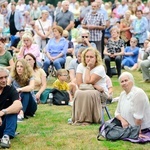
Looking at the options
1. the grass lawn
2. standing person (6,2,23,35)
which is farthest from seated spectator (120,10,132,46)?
the grass lawn

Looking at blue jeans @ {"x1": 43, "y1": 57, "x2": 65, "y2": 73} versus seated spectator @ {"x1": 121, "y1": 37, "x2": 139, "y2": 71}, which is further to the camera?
seated spectator @ {"x1": 121, "y1": 37, "x2": 139, "y2": 71}

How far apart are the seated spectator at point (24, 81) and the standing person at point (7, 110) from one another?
4.34 feet

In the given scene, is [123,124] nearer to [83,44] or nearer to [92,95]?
[92,95]

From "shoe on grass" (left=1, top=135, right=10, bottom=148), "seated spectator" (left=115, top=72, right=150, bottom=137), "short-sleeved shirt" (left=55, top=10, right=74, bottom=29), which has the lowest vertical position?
"shoe on grass" (left=1, top=135, right=10, bottom=148)

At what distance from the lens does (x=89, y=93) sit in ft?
26.0

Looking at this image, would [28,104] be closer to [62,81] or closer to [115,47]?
[62,81]

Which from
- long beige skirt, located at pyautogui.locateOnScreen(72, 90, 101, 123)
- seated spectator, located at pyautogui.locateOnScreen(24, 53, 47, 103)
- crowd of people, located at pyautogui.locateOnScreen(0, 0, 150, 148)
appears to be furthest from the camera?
seated spectator, located at pyautogui.locateOnScreen(24, 53, 47, 103)

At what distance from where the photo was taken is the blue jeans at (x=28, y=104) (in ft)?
27.3

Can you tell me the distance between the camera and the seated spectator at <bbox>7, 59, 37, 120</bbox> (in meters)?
8.38

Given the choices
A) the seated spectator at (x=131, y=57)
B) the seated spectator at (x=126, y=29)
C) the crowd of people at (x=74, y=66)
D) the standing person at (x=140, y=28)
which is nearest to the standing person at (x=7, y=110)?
the crowd of people at (x=74, y=66)

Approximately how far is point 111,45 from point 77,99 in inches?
225

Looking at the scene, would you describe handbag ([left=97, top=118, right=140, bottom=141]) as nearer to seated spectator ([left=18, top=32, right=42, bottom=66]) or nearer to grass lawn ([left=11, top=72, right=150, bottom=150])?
grass lawn ([left=11, top=72, right=150, bottom=150])

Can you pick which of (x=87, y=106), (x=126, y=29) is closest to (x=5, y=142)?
(x=87, y=106)

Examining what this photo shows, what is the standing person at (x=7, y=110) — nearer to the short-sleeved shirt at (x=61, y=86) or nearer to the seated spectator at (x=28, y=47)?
the short-sleeved shirt at (x=61, y=86)
